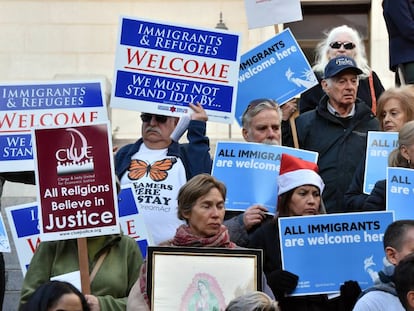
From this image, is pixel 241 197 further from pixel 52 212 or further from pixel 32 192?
pixel 32 192

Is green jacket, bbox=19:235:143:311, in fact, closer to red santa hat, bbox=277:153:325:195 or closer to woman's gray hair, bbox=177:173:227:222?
woman's gray hair, bbox=177:173:227:222

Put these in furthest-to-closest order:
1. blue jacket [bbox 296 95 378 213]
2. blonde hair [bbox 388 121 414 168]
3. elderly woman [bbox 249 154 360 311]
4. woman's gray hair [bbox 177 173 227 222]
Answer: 1. blue jacket [bbox 296 95 378 213]
2. blonde hair [bbox 388 121 414 168]
3. elderly woman [bbox 249 154 360 311]
4. woman's gray hair [bbox 177 173 227 222]

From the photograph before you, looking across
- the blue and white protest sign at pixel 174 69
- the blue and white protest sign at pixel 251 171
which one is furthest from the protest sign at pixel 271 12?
the blue and white protest sign at pixel 251 171

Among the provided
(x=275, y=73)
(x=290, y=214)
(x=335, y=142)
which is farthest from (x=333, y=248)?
(x=275, y=73)

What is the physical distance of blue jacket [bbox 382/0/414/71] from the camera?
37.6 feet

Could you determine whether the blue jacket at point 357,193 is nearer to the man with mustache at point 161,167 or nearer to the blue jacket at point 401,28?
the man with mustache at point 161,167

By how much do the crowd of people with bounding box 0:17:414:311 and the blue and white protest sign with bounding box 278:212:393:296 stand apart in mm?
103

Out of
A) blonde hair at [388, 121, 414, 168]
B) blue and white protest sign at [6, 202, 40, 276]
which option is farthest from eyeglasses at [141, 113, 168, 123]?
blonde hair at [388, 121, 414, 168]

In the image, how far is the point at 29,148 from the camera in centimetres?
1013

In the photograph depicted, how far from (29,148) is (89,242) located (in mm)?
2207

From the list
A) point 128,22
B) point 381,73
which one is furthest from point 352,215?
point 381,73

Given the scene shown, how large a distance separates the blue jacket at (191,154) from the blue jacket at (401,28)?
103 inches

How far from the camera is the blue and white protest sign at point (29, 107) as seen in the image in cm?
990

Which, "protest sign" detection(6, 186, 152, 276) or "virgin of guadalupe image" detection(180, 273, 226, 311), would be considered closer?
"virgin of guadalupe image" detection(180, 273, 226, 311)
